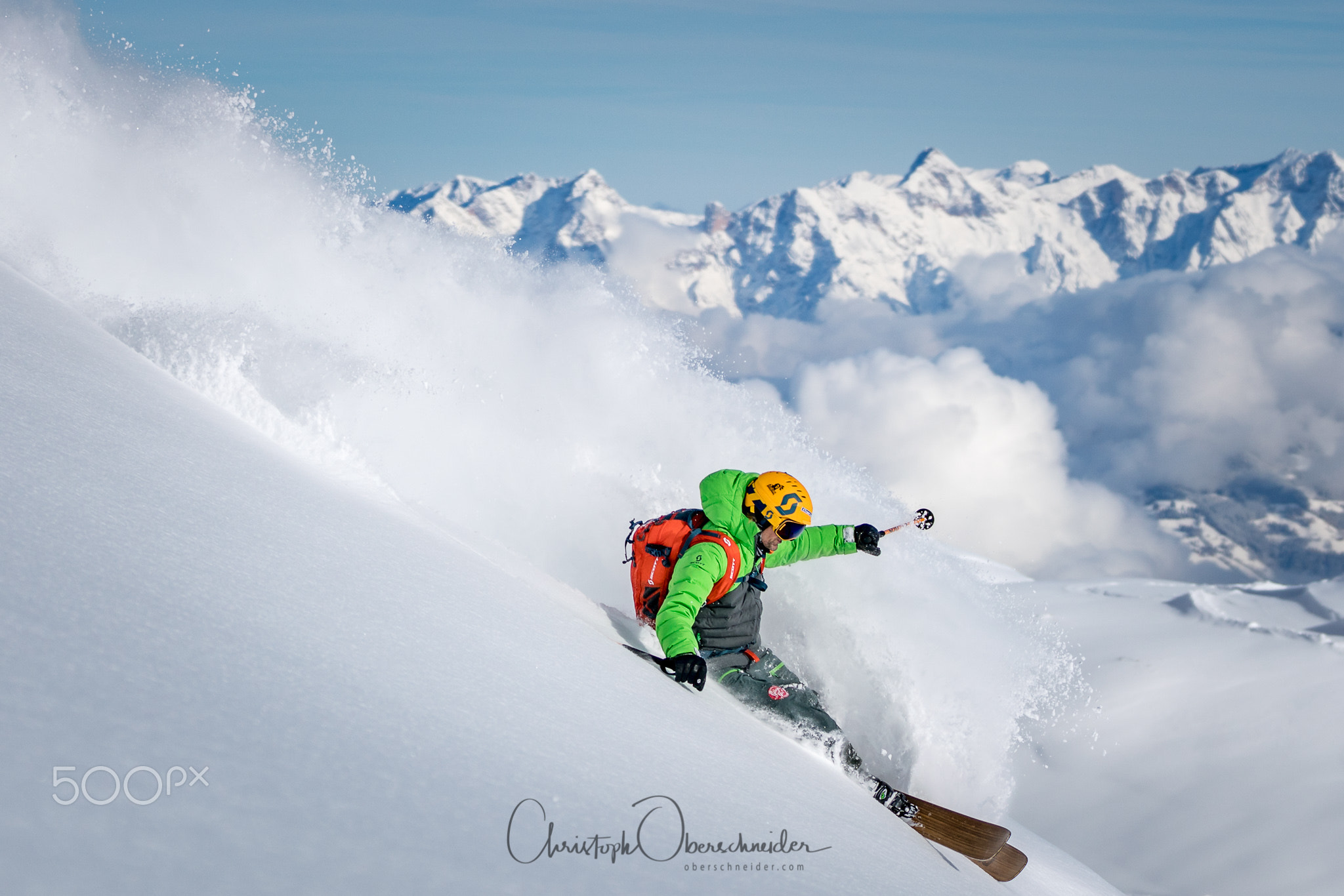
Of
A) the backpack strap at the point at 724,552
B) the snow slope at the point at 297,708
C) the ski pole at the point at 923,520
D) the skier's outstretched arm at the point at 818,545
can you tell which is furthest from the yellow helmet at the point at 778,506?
the ski pole at the point at 923,520

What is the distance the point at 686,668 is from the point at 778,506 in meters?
1.36

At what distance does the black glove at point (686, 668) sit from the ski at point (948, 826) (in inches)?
58.6

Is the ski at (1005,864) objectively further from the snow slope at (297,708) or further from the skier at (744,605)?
the skier at (744,605)

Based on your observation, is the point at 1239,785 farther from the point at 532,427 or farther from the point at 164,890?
the point at 164,890

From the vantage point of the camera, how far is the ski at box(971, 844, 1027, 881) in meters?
5.10

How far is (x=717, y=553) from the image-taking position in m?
5.49

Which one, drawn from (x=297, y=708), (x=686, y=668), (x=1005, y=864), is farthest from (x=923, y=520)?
(x=297, y=708)

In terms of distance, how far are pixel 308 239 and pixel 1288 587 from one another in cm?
6096

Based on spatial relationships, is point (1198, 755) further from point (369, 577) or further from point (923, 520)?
point (369, 577)

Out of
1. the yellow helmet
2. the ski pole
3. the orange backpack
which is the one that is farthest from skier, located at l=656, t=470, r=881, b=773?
the ski pole

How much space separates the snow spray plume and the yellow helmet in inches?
104

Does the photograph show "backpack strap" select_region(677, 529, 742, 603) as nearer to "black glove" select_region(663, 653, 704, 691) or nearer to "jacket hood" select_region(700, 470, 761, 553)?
"jacket hood" select_region(700, 470, 761, 553)

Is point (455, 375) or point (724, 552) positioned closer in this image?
point (724, 552)

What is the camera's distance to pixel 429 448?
9.02 meters
